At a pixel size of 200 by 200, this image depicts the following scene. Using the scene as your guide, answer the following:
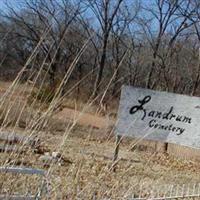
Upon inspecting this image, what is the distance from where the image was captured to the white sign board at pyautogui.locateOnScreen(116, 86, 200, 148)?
37.6 ft

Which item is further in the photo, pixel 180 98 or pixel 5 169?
pixel 180 98

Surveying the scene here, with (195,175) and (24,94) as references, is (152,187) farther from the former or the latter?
(195,175)

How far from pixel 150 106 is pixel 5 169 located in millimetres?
9034

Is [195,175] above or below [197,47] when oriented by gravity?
below

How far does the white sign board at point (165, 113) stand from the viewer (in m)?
11.5

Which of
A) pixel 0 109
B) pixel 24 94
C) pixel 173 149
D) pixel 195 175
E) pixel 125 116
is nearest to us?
pixel 0 109

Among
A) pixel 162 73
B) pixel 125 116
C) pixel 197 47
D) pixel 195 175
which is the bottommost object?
pixel 195 175

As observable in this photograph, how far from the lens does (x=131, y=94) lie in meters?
11.6

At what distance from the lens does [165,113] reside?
11.6 meters

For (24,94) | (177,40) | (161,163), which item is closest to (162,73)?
(177,40)

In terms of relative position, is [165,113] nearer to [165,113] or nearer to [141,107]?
[165,113]

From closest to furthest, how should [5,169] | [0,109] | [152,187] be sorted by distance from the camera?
[5,169] → [0,109] → [152,187]

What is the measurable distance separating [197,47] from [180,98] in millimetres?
23975

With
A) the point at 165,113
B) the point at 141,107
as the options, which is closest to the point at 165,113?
the point at 165,113
